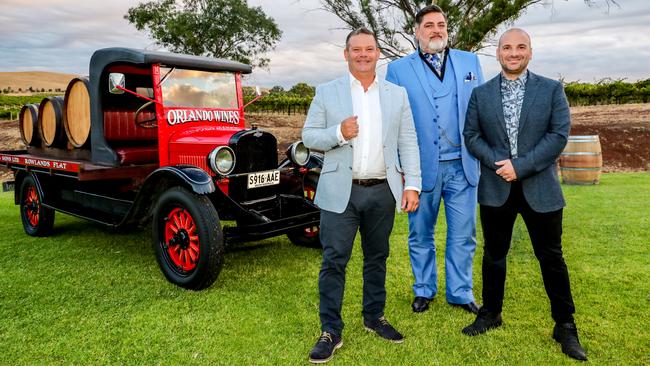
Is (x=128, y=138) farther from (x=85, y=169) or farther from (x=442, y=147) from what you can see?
(x=442, y=147)

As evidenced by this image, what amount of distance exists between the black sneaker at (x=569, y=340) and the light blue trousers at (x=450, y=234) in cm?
68

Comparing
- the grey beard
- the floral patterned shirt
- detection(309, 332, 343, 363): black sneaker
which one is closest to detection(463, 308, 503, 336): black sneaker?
detection(309, 332, 343, 363): black sneaker

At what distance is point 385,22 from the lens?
699 inches

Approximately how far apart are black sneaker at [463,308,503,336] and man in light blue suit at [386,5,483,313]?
292mm

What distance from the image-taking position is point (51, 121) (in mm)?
6047

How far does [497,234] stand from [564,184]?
8022mm

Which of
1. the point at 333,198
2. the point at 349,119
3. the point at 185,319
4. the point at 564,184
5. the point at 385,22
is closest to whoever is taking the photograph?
the point at 349,119

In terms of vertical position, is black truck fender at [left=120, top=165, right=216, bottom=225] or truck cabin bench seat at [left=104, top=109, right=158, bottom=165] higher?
truck cabin bench seat at [left=104, top=109, right=158, bottom=165]

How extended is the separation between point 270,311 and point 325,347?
858 millimetres

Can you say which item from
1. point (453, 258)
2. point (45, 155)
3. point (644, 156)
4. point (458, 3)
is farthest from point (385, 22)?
point (453, 258)

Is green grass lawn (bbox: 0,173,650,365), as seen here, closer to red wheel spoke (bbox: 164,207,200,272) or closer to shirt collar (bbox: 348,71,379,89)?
red wheel spoke (bbox: 164,207,200,272)

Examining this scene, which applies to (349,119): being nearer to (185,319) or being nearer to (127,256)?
(185,319)

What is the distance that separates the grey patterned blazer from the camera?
9.34 feet

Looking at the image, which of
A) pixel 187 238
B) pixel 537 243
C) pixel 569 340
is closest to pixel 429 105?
pixel 537 243
